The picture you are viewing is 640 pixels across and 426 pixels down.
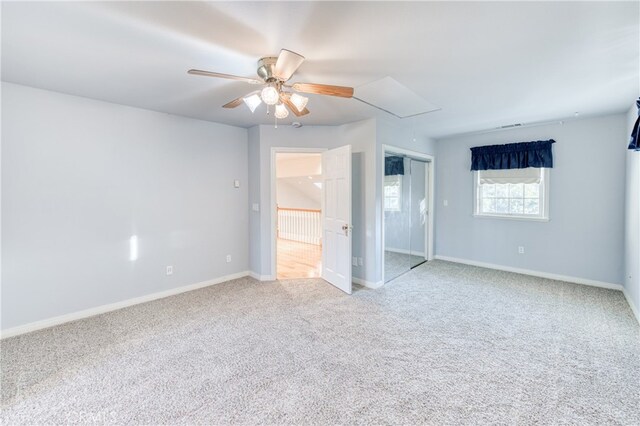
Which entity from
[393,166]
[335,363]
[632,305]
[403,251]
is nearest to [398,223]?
[403,251]

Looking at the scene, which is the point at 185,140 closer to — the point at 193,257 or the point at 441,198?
the point at 193,257

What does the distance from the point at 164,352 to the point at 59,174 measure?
84.0 inches

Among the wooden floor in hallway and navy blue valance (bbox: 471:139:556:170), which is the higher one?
navy blue valance (bbox: 471:139:556:170)

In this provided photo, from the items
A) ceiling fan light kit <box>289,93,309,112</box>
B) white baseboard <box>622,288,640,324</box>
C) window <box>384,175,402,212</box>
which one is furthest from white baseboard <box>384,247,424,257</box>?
ceiling fan light kit <box>289,93,309,112</box>

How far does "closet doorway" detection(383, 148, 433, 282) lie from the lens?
479cm

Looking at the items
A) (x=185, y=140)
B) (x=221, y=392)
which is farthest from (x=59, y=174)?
(x=221, y=392)

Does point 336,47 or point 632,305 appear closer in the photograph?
point 336,47

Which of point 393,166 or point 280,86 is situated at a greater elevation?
point 280,86

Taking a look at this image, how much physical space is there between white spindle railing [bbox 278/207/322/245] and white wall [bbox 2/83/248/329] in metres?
3.26

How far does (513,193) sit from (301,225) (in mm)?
4854

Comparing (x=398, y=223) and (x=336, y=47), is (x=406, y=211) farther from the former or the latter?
(x=336, y=47)

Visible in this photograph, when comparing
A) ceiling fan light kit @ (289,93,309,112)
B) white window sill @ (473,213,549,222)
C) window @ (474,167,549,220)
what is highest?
ceiling fan light kit @ (289,93,309,112)

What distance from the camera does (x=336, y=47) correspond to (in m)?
2.06

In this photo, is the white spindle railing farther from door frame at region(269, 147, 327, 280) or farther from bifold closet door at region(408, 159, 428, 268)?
door frame at region(269, 147, 327, 280)
